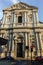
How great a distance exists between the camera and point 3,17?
30391 mm

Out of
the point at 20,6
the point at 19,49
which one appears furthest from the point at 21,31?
the point at 20,6

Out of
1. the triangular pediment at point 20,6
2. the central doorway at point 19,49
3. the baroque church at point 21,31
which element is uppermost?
the triangular pediment at point 20,6

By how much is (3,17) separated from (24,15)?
384 cm

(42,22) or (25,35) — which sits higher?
(42,22)

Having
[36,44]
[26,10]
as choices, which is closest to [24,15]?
[26,10]

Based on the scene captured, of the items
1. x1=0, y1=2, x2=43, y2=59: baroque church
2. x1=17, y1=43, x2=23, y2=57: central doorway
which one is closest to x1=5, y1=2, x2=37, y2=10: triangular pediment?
x1=0, y1=2, x2=43, y2=59: baroque church

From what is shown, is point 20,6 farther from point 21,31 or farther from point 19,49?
point 19,49

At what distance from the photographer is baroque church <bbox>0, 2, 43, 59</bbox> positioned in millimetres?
27705

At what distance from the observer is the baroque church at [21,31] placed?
90.9 ft

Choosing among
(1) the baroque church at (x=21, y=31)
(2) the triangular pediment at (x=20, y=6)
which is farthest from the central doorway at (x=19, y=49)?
(2) the triangular pediment at (x=20, y=6)

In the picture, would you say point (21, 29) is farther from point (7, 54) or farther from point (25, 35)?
point (7, 54)

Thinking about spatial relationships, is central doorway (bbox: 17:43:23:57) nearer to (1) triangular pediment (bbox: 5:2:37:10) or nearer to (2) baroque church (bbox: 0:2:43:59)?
(2) baroque church (bbox: 0:2:43:59)

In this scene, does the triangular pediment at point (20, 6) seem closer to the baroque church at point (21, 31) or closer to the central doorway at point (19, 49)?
the baroque church at point (21, 31)

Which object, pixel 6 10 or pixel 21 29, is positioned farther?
pixel 6 10
